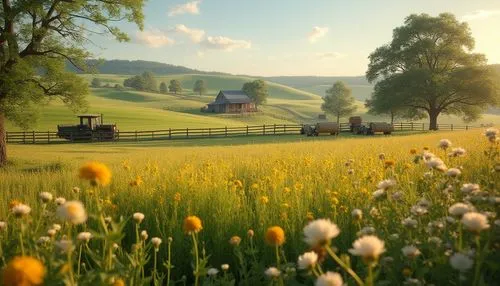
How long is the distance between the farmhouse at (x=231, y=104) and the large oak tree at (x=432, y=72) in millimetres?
47035

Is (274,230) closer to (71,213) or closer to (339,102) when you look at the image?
(71,213)

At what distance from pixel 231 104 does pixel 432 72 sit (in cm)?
5433

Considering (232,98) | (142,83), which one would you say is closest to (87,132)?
(232,98)

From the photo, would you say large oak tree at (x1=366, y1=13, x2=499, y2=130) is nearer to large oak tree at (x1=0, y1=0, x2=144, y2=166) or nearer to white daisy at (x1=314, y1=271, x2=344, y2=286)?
large oak tree at (x1=0, y1=0, x2=144, y2=166)

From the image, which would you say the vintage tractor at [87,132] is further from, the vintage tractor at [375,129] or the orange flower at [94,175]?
the orange flower at [94,175]

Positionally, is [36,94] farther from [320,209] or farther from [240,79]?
[240,79]

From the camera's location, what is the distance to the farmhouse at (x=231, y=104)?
3469 inches

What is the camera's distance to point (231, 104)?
8838cm

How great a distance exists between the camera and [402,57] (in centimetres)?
4225

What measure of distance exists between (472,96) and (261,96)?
63720mm

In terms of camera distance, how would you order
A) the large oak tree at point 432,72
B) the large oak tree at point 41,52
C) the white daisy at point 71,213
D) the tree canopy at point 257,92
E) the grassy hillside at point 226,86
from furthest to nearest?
the grassy hillside at point 226,86 < the tree canopy at point 257,92 < the large oak tree at point 432,72 < the large oak tree at point 41,52 < the white daisy at point 71,213

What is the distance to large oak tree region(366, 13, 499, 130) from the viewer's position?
3803cm

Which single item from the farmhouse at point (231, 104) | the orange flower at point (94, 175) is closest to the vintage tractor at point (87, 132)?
the orange flower at point (94, 175)

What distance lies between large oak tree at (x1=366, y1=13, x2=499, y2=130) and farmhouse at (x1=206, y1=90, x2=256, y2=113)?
154ft
